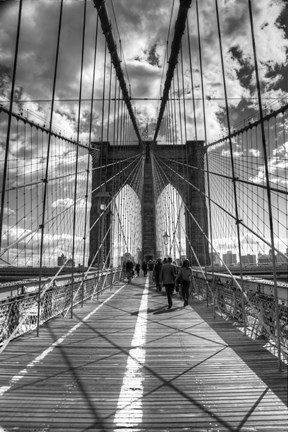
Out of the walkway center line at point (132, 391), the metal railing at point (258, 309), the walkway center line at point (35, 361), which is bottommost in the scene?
the walkway center line at point (132, 391)

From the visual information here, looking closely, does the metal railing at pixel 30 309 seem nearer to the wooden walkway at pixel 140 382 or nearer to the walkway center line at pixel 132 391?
the wooden walkway at pixel 140 382

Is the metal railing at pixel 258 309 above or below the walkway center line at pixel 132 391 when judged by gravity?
above

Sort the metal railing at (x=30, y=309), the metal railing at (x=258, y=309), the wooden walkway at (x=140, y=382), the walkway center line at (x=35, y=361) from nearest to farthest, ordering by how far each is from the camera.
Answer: the wooden walkway at (x=140, y=382) → the walkway center line at (x=35, y=361) → the metal railing at (x=258, y=309) → the metal railing at (x=30, y=309)

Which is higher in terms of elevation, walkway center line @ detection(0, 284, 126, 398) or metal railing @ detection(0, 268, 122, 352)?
metal railing @ detection(0, 268, 122, 352)

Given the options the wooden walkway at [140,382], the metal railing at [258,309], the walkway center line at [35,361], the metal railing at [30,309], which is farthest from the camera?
the metal railing at [30,309]

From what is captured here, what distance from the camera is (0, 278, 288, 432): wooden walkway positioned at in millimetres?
2172

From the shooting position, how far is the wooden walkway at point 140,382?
2.17m

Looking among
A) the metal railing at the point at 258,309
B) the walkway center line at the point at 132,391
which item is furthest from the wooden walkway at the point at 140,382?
the metal railing at the point at 258,309

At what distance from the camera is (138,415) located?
2242 millimetres

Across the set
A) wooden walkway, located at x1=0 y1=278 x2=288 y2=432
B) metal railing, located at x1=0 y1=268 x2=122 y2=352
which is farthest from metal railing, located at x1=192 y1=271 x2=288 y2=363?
metal railing, located at x1=0 y1=268 x2=122 y2=352

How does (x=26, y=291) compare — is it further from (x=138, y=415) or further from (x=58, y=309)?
(x=138, y=415)

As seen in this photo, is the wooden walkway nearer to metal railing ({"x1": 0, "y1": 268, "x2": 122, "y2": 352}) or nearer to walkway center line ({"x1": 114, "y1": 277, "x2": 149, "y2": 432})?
walkway center line ({"x1": 114, "y1": 277, "x2": 149, "y2": 432})

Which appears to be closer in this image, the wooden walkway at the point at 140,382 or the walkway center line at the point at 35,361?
the wooden walkway at the point at 140,382

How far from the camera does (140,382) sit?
283 centimetres
